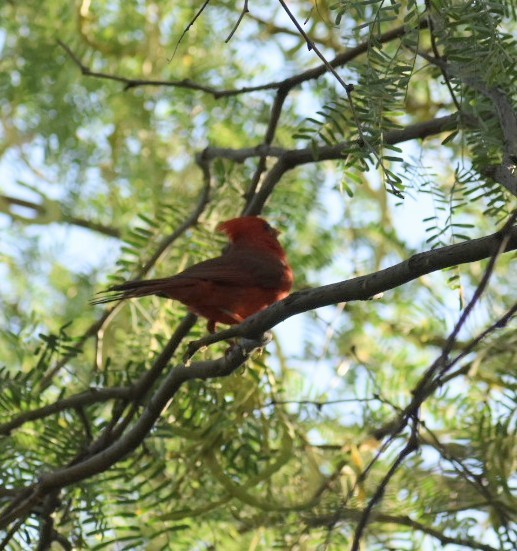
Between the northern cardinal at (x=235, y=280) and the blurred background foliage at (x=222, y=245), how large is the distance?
0.08 m

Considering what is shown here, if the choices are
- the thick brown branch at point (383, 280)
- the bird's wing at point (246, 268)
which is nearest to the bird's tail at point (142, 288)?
the bird's wing at point (246, 268)

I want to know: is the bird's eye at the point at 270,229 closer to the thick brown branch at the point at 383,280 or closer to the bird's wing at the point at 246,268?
the bird's wing at the point at 246,268

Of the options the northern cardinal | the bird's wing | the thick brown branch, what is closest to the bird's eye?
the northern cardinal

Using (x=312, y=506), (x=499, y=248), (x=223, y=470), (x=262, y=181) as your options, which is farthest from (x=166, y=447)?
(x=499, y=248)

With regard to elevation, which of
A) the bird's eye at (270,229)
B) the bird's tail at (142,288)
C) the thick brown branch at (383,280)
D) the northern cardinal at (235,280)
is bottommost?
the thick brown branch at (383,280)

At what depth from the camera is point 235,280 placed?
2.90m

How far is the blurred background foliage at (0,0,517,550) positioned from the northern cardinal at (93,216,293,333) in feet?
0.26

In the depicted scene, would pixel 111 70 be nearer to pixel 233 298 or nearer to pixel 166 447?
pixel 233 298

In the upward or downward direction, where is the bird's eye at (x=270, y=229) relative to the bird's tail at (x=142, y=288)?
upward

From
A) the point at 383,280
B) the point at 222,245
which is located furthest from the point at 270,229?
the point at 383,280

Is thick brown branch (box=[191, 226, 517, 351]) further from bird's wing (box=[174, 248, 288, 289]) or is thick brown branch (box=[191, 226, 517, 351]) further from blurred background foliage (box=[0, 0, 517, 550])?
bird's wing (box=[174, 248, 288, 289])

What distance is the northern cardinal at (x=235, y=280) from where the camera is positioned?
268cm

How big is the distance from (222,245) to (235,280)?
10.2 inches

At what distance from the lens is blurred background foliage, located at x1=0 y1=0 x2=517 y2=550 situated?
1978 millimetres
